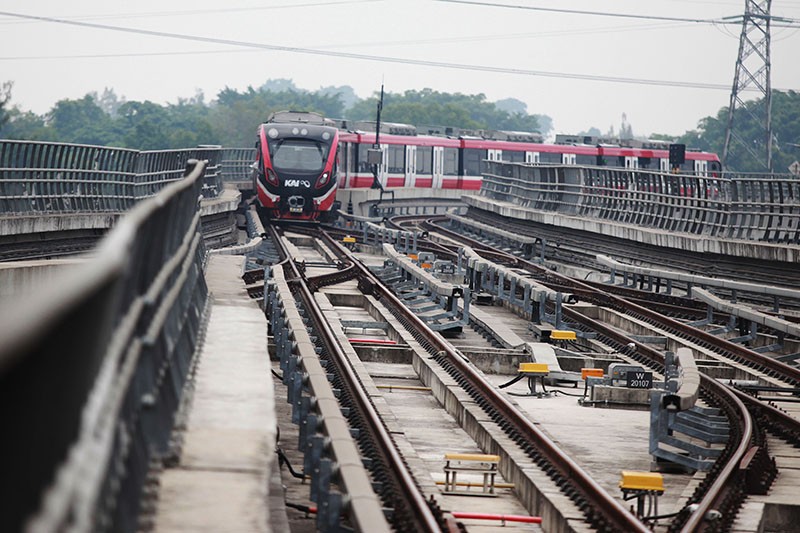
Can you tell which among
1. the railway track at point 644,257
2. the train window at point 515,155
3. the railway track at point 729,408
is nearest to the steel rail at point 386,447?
the railway track at point 729,408

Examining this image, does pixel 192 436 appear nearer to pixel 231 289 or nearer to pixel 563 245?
pixel 231 289

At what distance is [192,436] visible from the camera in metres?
6.41

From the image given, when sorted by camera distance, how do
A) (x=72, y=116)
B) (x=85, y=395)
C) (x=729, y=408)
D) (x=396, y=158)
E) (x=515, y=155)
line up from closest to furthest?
(x=85, y=395) < (x=729, y=408) < (x=396, y=158) < (x=515, y=155) < (x=72, y=116)

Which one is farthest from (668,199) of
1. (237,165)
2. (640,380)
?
(237,165)

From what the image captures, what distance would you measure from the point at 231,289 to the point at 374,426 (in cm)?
275

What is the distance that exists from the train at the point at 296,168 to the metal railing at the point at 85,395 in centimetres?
3597

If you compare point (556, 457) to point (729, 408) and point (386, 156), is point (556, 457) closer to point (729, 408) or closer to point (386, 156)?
point (729, 408)

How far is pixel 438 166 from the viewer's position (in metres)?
57.1

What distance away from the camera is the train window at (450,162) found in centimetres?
5762

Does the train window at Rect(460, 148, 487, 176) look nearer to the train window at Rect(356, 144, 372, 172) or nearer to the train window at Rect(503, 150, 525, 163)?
the train window at Rect(503, 150, 525, 163)

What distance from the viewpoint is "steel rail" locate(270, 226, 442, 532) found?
844 centimetres

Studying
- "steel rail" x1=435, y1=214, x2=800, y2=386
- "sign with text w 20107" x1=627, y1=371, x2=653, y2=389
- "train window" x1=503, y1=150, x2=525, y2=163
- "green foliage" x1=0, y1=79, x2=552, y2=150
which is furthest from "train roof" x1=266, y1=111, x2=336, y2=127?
"green foliage" x1=0, y1=79, x2=552, y2=150

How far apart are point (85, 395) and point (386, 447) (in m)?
6.94

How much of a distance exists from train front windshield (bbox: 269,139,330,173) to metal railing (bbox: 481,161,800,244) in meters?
6.36
